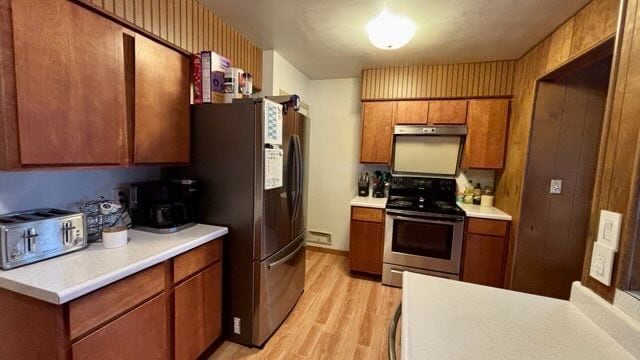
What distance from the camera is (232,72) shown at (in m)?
1.89

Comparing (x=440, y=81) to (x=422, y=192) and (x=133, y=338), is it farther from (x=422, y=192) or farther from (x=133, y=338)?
(x=133, y=338)

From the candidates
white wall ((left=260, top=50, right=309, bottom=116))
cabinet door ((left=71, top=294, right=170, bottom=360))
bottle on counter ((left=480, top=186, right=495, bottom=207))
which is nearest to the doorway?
bottle on counter ((left=480, top=186, right=495, bottom=207))

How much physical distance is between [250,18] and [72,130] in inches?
56.4

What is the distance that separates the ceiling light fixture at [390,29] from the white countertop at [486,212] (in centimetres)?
176

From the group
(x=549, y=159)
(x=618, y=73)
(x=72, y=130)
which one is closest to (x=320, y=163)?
(x=549, y=159)

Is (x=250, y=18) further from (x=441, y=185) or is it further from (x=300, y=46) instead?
(x=441, y=185)

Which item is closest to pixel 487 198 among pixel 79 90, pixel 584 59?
pixel 584 59

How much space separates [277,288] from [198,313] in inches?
22.7

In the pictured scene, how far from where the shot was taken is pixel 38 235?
1.13 m

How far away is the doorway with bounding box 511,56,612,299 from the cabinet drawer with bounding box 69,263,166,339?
275 centimetres

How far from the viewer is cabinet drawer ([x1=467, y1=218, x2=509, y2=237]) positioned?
99.2 inches

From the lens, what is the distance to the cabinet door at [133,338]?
1.06 meters

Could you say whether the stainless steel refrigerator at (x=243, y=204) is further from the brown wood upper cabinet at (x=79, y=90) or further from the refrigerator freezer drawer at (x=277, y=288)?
the brown wood upper cabinet at (x=79, y=90)

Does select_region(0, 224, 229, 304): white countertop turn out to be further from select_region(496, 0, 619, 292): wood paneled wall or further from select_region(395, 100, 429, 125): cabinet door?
select_region(496, 0, 619, 292): wood paneled wall
